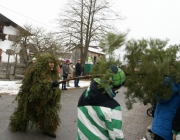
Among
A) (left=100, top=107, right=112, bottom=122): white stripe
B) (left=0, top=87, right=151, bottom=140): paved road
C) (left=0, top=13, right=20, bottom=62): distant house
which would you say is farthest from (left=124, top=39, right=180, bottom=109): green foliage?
(left=0, top=13, right=20, bottom=62): distant house

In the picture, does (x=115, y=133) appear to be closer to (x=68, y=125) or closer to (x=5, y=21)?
(x=68, y=125)

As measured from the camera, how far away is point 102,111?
253 cm

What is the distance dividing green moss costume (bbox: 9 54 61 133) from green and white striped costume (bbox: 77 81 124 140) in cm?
210

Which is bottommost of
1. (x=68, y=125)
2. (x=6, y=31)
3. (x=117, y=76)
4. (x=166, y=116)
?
(x=68, y=125)

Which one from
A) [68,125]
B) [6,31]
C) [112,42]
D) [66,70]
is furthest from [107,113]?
[6,31]

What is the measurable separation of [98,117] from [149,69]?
752mm

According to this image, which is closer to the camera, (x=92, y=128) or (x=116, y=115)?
(x=116, y=115)

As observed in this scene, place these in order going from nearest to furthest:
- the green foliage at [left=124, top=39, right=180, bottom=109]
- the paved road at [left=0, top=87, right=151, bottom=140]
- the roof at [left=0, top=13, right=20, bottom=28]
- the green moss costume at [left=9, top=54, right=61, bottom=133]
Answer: the green foliage at [left=124, top=39, right=180, bottom=109] < the green moss costume at [left=9, top=54, right=61, bottom=133] < the paved road at [left=0, top=87, right=151, bottom=140] < the roof at [left=0, top=13, right=20, bottom=28]

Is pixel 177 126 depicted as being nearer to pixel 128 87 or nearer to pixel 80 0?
pixel 128 87

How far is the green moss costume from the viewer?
4656 mm

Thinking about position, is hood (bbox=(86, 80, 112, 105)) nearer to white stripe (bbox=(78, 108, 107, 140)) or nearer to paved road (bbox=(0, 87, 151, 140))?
→ white stripe (bbox=(78, 108, 107, 140))

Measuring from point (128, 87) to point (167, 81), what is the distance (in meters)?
0.43

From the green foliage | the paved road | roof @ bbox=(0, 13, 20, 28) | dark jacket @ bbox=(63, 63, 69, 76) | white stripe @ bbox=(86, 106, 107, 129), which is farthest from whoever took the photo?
roof @ bbox=(0, 13, 20, 28)

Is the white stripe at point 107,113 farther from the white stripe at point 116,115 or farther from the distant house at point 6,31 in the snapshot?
the distant house at point 6,31
